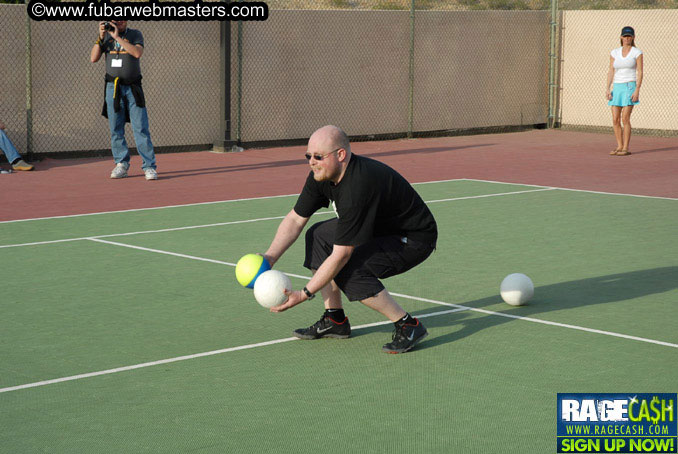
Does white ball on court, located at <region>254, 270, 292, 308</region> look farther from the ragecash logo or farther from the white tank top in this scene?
the white tank top

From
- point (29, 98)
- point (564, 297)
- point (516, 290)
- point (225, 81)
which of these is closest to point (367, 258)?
point (516, 290)

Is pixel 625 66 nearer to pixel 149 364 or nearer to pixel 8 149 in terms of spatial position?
pixel 8 149

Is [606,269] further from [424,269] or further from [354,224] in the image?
[354,224]

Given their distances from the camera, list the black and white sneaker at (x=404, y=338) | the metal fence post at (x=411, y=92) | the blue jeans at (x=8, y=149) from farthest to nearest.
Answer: the metal fence post at (x=411, y=92), the blue jeans at (x=8, y=149), the black and white sneaker at (x=404, y=338)

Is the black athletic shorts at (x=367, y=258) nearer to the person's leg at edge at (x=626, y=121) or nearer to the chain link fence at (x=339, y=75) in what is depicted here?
the chain link fence at (x=339, y=75)

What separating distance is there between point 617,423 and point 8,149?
39.8 ft

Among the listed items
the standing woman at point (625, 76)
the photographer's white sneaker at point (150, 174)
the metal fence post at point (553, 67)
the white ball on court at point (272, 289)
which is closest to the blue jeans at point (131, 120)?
the photographer's white sneaker at point (150, 174)

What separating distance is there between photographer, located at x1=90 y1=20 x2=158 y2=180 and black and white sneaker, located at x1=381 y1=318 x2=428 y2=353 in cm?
901

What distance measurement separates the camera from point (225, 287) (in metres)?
8.45

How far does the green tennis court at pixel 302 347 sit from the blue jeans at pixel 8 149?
4846 millimetres

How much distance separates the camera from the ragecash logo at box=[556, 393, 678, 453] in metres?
5.01

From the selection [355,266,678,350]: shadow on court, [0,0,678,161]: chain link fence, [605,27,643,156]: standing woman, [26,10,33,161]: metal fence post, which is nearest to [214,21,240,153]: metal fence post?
[0,0,678,161]: chain link fence

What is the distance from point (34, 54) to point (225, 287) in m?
A: 9.87

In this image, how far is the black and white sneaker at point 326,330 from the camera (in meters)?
6.88
